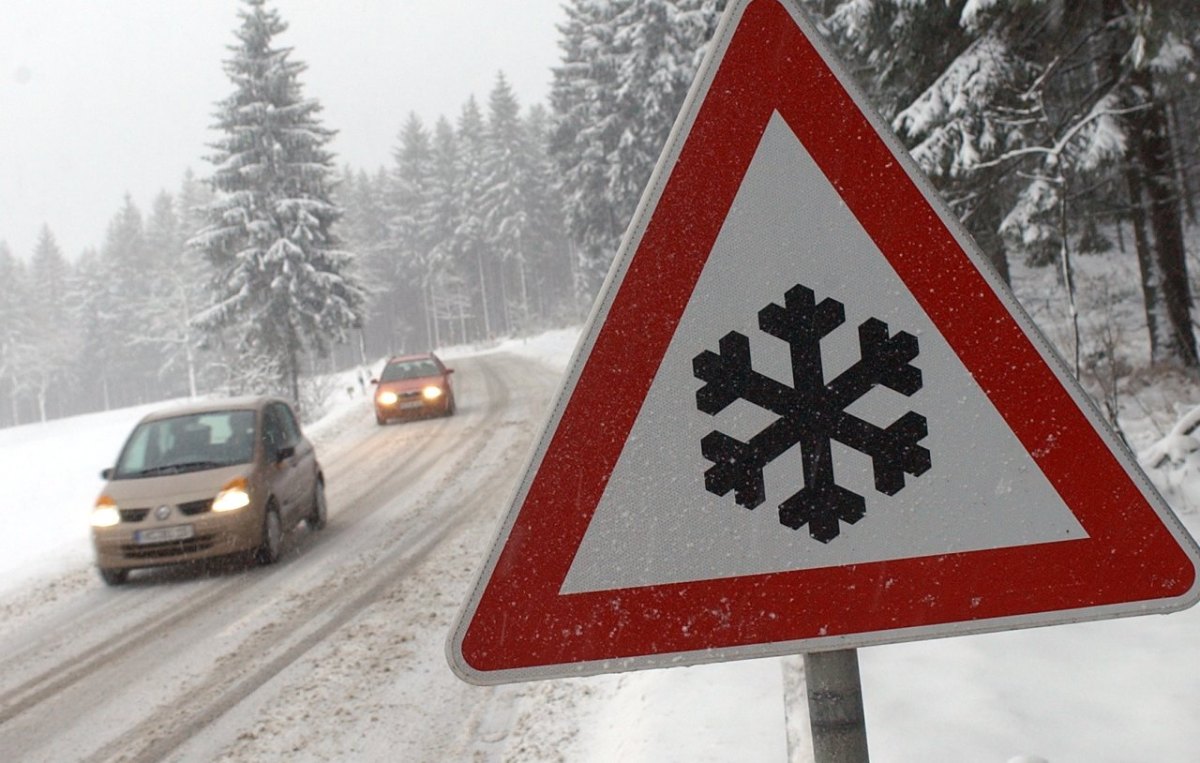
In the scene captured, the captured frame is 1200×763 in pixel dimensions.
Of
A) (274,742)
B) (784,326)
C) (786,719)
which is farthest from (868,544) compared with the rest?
(274,742)

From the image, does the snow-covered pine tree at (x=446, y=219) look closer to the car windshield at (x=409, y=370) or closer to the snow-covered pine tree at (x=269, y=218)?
the snow-covered pine tree at (x=269, y=218)

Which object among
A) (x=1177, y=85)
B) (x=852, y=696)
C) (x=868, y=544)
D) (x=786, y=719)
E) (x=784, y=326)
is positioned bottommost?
(x=786, y=719)

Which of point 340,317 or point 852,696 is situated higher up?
point 340,317

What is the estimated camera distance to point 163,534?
8.27 m

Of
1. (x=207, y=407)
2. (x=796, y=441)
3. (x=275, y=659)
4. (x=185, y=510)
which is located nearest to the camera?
(x=796, y=441)

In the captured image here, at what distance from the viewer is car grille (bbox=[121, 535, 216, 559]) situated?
27.3 ft

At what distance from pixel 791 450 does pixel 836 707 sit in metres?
0.44

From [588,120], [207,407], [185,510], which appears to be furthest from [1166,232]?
[588,120]

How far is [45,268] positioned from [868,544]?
102 meters

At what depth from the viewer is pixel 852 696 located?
1412 millimetres

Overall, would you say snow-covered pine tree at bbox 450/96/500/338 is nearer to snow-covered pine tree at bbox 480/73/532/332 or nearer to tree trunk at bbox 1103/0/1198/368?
snow-covered pine tree at bbox 480/73/532/332

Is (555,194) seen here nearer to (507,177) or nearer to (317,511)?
(507,177)

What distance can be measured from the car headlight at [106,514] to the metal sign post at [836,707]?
8629mm

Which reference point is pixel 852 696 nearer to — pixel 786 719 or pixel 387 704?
pixel 786 719
